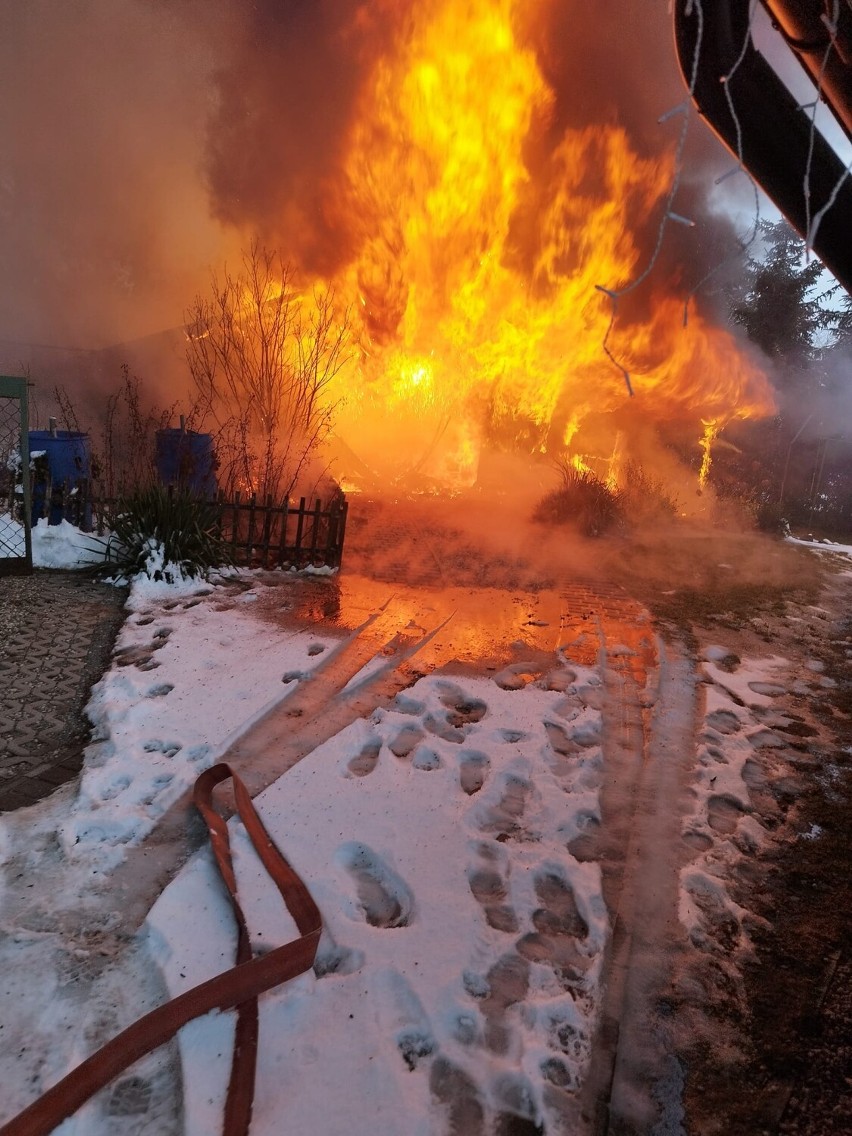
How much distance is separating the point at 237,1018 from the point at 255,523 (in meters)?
5.88

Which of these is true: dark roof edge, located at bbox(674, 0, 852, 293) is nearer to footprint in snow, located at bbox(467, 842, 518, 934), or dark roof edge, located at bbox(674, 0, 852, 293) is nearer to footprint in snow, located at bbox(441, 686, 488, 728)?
footprint in snow, located at bbox(467, 842, 518, 934)

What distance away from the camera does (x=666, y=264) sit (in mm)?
12570

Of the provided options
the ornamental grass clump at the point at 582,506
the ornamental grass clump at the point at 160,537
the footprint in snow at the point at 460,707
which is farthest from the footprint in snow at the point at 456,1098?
the ornamental grass clump at the point at 582,506

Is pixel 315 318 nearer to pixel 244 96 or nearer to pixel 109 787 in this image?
pixel 244 96

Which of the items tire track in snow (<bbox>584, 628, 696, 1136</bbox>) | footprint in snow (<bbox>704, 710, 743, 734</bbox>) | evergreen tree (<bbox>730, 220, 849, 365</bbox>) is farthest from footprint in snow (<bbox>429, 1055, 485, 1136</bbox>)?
evergreen tree (<bbox>730, 220, 849, 365</bbox>)

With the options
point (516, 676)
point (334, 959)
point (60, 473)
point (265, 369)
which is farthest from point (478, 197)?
point (334, 959)

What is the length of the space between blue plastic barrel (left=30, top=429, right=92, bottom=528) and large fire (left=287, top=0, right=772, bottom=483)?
665cm

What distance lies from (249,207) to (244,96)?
6.29 feet

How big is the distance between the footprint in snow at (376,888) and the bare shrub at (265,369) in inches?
252

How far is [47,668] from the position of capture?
175 inches

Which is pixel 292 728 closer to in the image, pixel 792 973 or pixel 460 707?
pixel 460 707

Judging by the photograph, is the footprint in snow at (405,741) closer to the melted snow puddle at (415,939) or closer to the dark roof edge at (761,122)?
the melted snow puddle at (415,939)

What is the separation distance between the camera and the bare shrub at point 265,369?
9.34 m

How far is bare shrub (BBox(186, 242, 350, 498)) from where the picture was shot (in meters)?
9.34
